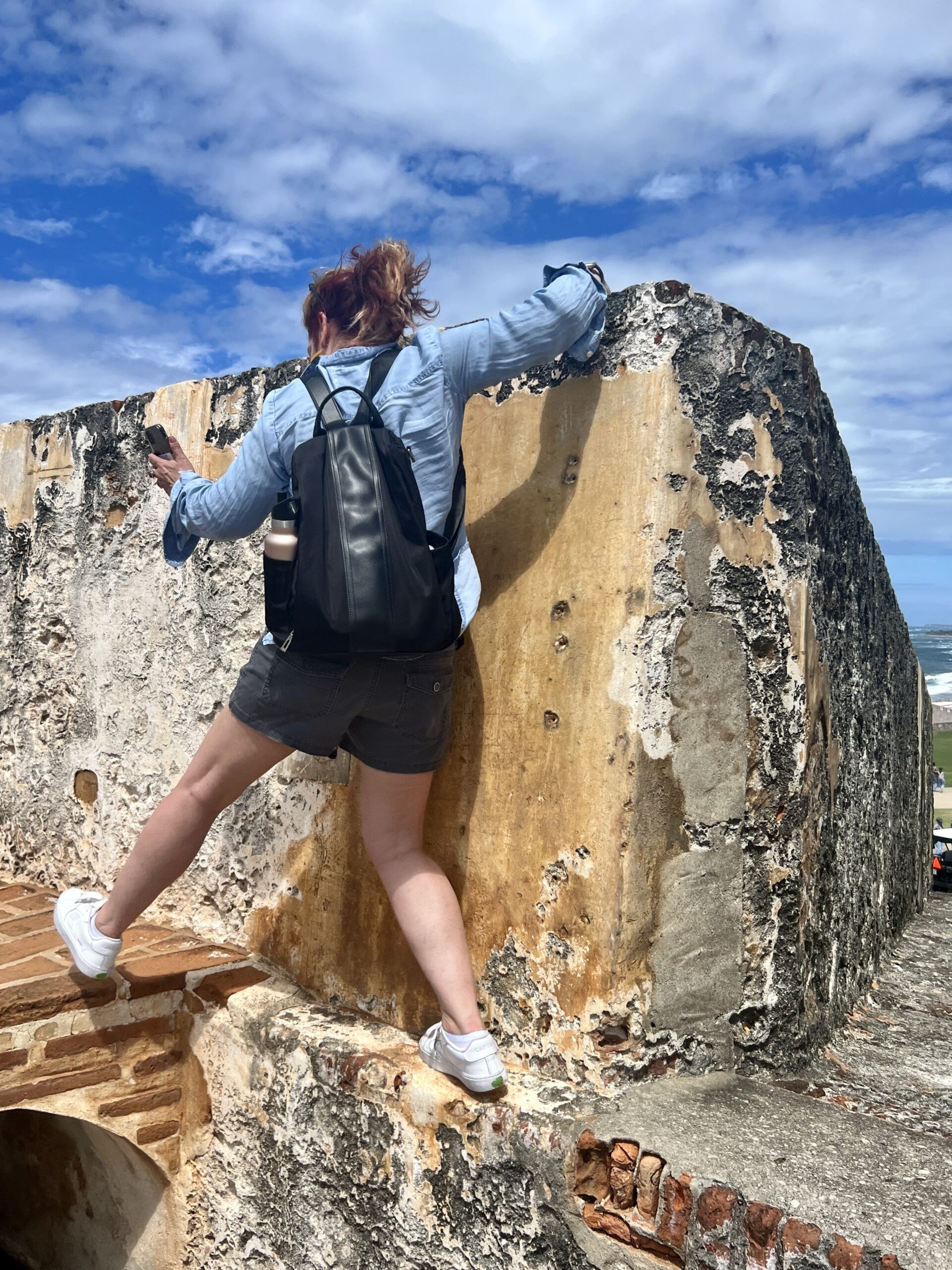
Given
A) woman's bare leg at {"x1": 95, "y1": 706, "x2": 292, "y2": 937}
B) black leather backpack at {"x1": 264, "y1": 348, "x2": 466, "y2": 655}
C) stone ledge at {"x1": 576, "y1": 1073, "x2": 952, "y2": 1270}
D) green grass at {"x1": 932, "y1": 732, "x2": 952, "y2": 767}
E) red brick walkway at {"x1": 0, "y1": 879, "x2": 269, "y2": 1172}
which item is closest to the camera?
stone ledge at {"x1": 576, "y1": 1073, "x2": 952, "y2": 1270}

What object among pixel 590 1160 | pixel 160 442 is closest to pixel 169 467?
pixel 160 442

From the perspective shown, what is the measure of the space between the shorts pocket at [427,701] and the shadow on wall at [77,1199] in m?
1.51

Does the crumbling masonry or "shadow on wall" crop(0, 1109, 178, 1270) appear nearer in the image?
the crumbling masonry

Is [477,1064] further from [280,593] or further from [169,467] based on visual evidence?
[169,467]

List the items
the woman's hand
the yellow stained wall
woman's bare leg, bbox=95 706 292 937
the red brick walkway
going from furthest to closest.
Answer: the red brick walkway < the woman's hand < woman's bare leg, bbox=95 706 292 937 < the yellow stained wall

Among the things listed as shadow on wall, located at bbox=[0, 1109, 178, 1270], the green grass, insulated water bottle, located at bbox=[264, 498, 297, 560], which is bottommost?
the green grass

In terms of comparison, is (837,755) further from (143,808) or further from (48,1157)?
(48,1157)

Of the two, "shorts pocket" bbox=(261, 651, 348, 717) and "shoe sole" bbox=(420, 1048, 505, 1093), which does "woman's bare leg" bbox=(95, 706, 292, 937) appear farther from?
"shoe sole" bbox=(420, 1048, 505, 1093)

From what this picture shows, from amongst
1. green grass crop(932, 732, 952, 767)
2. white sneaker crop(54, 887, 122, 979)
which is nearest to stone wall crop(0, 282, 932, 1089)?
white sneaker crop(54, 887, 122, 979)

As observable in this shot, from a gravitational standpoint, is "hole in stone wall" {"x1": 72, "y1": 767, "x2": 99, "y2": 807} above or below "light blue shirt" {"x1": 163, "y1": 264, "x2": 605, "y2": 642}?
below

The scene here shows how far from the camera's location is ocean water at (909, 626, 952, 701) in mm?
62688

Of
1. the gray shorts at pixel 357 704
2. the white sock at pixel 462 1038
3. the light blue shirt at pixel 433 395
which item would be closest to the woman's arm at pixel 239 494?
the light blue shirt at pixel 433 395

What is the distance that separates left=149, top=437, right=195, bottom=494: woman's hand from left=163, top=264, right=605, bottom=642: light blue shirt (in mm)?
186

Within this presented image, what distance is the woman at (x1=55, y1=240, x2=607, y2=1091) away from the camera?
1994 millimetres
